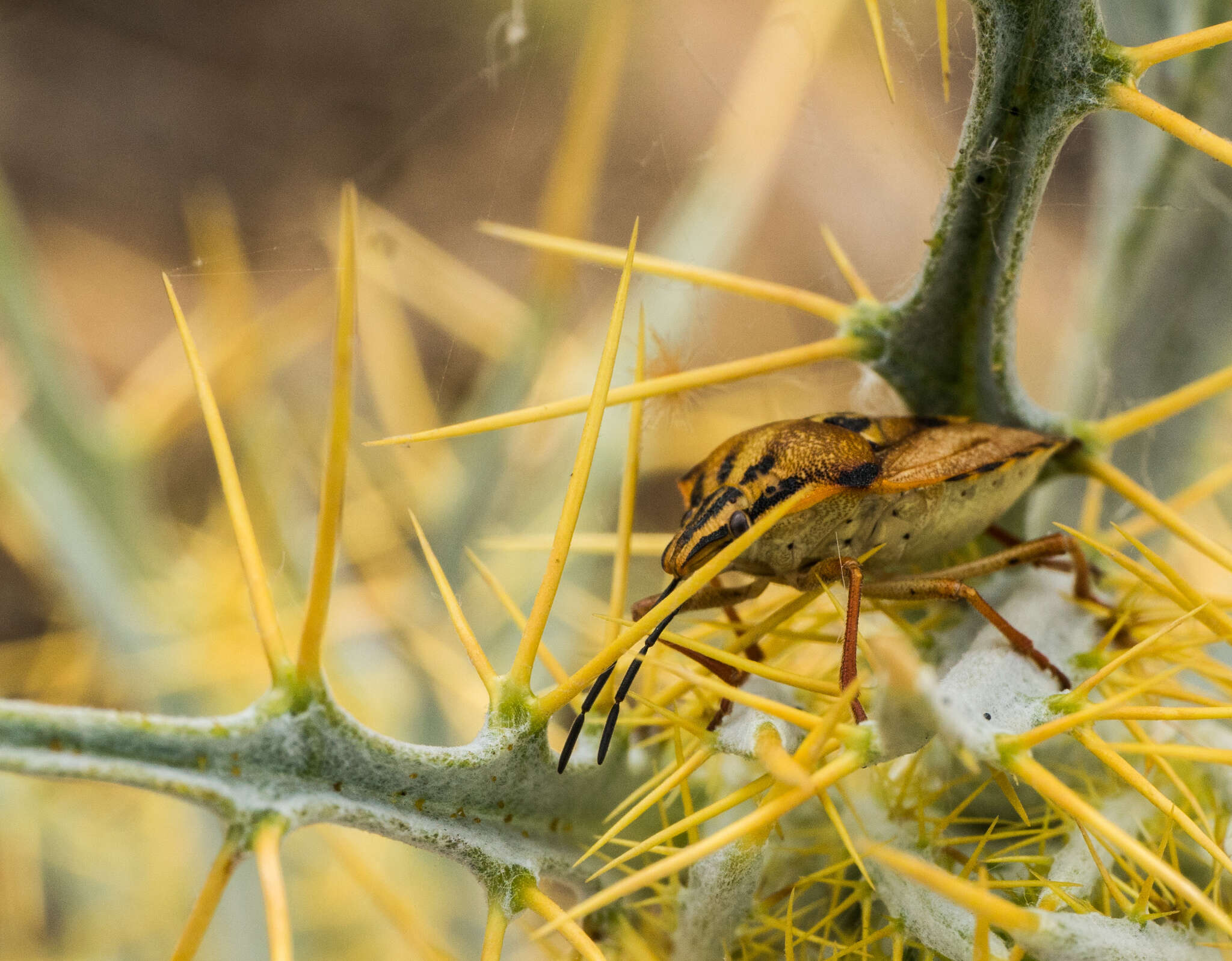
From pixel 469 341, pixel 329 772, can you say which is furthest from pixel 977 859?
pixel 469 341

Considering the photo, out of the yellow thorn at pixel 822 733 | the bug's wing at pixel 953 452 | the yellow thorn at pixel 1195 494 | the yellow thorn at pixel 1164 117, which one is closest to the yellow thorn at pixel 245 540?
the yellow thorn at pixel 822 733

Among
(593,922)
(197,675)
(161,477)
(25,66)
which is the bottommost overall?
(593,922)

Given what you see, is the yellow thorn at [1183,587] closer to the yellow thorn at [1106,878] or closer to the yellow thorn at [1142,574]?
the yellow thorn at [1142,574]

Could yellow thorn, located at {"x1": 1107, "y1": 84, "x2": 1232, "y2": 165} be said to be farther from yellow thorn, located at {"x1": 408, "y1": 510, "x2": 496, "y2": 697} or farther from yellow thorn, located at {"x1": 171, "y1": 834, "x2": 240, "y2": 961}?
yellow thorn, located at {"x1": 171, "y1": 834, "x2": 240, "y2": 961}

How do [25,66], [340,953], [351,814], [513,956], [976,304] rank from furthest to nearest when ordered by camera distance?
[25,66]
[340,953]
[513,956]
[976,304]
[351,814]

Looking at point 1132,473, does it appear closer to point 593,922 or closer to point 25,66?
point 593,922

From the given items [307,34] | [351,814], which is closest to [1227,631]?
[351,814]

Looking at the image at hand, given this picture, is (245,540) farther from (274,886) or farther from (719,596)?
(719,596)
